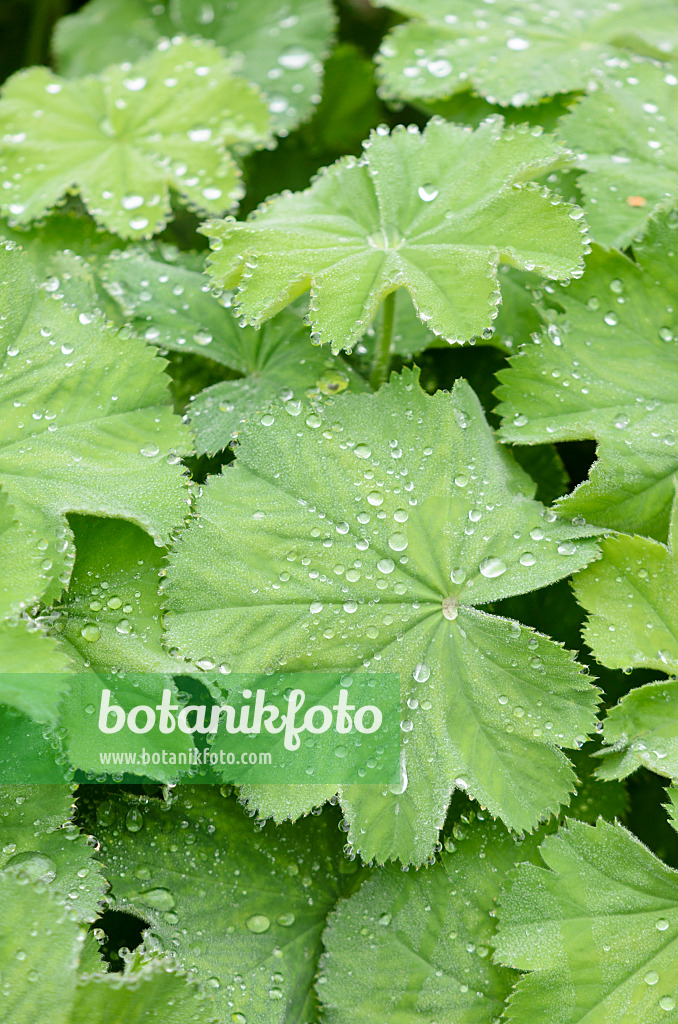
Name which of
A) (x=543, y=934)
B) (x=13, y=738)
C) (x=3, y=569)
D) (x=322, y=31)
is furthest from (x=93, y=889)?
(x=322, y=31)

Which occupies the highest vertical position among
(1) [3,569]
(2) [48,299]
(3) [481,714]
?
(2) [48,299]

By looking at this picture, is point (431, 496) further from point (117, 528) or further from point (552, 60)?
point (552, 60)

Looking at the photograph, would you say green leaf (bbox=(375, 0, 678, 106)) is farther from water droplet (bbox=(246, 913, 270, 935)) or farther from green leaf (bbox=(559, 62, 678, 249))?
water droplet (bbox=(246, 913, 270, 935))

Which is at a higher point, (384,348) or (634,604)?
(384,348)

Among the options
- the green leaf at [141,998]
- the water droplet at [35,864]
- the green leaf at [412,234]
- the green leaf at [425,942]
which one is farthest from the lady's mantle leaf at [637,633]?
the water droplet at [35,864]

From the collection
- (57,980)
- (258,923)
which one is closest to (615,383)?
(258,923)

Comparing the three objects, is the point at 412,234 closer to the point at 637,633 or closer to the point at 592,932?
the point at 637,633

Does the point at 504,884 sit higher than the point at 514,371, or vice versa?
the point at 514,371

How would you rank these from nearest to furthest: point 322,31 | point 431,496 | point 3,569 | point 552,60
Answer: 1. point 3,569
2. point 431,496
3. point 552,60
4. point 322,31

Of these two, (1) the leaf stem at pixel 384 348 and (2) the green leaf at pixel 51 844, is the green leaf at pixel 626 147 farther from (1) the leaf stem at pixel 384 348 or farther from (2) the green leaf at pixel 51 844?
(2) the green leaf at pixel 51 844
